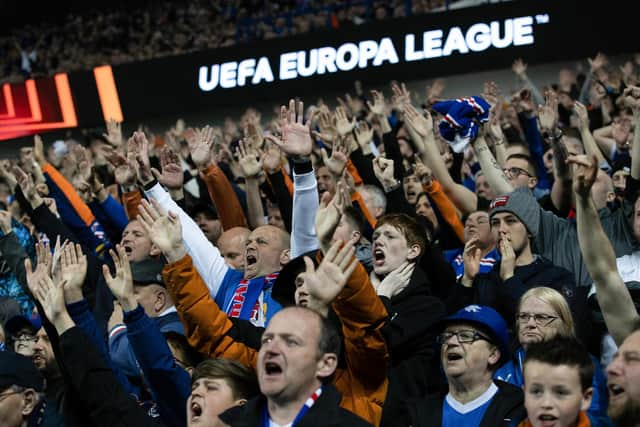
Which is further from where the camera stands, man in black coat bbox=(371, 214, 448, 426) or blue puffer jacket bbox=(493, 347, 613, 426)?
man in black coat bbox=(371, 214, 448, 426)

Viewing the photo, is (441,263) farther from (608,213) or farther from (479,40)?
(479,40)

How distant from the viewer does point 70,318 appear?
3412 millimetres

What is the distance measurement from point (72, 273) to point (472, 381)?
156cm

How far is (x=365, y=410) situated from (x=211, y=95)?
9742 millimetres

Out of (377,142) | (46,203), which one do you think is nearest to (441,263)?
(46,203)

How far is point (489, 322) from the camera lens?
3402mm

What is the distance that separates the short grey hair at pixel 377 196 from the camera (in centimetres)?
554

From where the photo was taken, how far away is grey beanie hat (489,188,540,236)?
14.7ft

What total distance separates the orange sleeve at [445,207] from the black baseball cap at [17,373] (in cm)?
257

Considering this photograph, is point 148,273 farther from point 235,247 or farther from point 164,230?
point 164,230

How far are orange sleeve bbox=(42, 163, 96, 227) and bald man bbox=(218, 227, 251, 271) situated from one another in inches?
70.1

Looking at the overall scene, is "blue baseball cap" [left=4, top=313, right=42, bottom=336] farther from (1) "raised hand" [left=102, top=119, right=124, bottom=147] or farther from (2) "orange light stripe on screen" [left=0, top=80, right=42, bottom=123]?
(2) "orange light stripe on screen" [left=0, top=80, right=42, bottom=123]

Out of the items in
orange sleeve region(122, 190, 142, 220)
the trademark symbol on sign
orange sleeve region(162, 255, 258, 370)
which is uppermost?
the trademark symbol on sign

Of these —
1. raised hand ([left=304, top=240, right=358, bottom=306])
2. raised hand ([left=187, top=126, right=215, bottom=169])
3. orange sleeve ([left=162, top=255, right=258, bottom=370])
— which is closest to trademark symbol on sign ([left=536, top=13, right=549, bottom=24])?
raised hand ([left=187, top=126, right=215, bottom=169])
